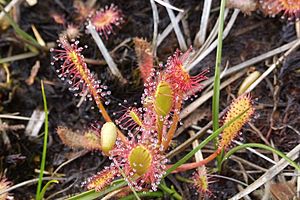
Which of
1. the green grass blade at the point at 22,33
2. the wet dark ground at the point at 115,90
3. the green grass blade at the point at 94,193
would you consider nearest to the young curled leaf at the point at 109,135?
the green grass blade at the point at 94,193

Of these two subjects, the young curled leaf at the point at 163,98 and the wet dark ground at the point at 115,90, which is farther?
the wet dark ground at the point at 115,90

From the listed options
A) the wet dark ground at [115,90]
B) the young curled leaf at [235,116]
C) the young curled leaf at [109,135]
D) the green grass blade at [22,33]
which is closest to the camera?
the young curled leaf at [109,135]

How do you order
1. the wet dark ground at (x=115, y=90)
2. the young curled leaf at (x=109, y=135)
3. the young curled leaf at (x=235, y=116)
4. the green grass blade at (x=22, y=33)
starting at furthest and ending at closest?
the green grass blade at (x=22, y=33) < the wet dark ground at (x=115, y=90) < the young curled leaf at (x=235, y=116) < the young curled leaf at (x=109, y=135)

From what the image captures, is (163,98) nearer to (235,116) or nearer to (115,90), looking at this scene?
(235,116)

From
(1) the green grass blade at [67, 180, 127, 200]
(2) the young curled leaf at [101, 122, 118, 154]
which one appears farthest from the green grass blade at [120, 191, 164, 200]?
(2) the young curled leaf at [101, 122, 118, 154]

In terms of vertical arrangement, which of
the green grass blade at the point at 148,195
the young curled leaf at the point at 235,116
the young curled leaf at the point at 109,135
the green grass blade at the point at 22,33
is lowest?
the green grass blade at the point at 148,195

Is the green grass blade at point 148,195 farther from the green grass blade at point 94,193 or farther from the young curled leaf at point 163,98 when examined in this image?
the young curled leaf at point 163,98

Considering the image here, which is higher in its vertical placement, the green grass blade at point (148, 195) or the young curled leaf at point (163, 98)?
the young curled leaf at point (163, 98)

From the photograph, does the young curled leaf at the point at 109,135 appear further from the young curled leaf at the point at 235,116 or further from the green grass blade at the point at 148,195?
the young curled leaf at the point at 235,116

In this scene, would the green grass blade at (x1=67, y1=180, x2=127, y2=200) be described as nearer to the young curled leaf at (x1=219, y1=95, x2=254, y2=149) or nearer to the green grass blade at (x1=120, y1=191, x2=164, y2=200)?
the green grass blade at (x1=120, y1=191, x2=164, y2=200)
